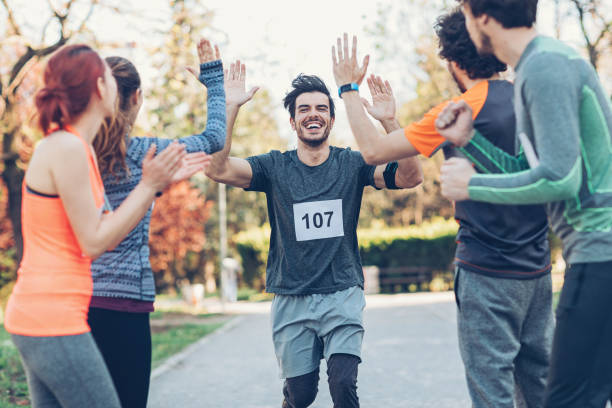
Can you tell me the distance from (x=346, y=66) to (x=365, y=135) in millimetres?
514

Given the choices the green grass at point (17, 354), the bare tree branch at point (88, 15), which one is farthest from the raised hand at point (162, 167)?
the bare tree branch at point (88, 15)

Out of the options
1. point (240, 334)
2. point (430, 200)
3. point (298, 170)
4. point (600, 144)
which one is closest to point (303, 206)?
point (298, 170)

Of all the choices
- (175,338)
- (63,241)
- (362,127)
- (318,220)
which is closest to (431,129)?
(362,127)

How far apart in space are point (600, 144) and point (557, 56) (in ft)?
1.14

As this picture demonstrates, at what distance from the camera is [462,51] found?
3.09 metres

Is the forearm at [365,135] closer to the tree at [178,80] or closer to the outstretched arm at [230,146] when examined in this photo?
the outstretched arm at [230,146]

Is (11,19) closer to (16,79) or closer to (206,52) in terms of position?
(16,79)

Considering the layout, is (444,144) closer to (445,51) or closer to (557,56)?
(445,51)

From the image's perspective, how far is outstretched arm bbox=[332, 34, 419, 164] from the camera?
10.4 feet

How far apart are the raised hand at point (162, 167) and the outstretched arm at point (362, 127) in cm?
84

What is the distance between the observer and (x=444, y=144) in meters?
3.06

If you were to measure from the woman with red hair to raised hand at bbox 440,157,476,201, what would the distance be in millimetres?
1146

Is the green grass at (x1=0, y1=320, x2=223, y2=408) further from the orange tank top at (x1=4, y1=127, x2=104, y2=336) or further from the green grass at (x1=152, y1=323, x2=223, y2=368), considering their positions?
the orange tank top at (x1=4, y1=127, x2=104, y2=336)

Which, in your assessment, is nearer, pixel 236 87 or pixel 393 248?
pixel 236 87
